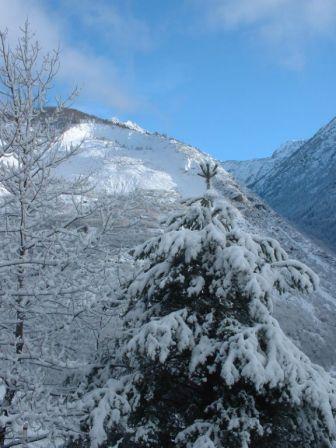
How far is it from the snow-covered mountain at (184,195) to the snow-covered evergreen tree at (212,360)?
0.92 meters

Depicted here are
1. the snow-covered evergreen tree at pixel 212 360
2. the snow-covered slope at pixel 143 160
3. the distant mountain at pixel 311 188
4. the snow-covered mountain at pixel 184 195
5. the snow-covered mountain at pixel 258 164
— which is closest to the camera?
the snow-covered evergreen tree at pixel 212 360

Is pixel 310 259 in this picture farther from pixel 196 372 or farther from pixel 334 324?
pixel 196 372

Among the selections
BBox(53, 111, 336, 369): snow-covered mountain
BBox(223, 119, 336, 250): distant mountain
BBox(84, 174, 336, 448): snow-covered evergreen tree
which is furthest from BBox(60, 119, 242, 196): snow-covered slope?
BBox(223, 119, 336, 250): distant mountain

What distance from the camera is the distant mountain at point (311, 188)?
78.9 metres

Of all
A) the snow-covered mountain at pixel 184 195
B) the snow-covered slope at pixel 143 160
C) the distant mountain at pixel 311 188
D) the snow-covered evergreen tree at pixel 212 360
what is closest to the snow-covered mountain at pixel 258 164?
the distant mountain at pixel 311 188

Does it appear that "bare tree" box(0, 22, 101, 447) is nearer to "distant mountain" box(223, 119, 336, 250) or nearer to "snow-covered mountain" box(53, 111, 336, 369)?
"snow-covered mountain" box(53, 111, 336, 369)

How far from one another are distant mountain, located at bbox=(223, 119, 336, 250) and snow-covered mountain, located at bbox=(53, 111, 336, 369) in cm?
3015

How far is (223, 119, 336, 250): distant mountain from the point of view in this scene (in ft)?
259

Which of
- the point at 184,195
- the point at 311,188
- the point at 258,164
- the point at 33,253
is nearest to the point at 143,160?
the point at 184,195

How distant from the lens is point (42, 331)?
5883 millimetres

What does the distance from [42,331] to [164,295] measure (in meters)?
1.59

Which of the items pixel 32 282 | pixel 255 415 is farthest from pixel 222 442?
pixel 32 282

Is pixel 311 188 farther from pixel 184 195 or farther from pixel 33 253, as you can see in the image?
pixel 33 253

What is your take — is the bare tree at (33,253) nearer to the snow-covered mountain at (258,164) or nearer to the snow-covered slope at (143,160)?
the snow-covered slope at (143,160)
